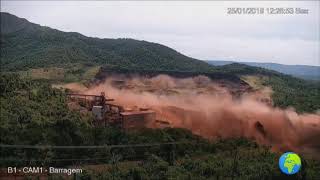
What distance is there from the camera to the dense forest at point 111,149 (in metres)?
46.8

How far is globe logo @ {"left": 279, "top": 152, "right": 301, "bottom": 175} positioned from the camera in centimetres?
4643

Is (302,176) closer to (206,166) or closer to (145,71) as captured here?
(206,166)

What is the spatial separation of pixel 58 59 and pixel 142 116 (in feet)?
152

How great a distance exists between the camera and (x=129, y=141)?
→ 186 ft

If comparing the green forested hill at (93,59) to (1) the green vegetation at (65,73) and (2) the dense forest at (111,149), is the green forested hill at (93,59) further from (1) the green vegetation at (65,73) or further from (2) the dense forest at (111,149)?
(2) the dense forest at (111,149)

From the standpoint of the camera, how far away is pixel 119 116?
205 ft

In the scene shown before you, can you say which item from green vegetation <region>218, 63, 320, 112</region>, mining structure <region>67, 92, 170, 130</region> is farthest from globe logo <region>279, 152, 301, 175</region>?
green vegetation <region>218, 63, 320, 112</region>

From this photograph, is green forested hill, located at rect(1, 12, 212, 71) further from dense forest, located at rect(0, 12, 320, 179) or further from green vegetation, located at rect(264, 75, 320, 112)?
green vegetation, located at rect(264, 75, 320, 112)

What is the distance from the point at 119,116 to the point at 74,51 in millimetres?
57787

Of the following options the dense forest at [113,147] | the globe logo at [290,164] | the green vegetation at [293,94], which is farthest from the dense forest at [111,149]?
the green vegetation at [293,94]

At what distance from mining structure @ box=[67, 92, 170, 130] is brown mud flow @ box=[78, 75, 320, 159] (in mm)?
3689

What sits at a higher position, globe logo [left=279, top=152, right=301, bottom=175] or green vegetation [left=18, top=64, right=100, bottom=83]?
green vegetation [left=18, top=64, right=100, bottom=83]

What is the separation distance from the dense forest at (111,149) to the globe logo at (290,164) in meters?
0.85

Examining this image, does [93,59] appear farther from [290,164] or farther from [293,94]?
[290,164]
